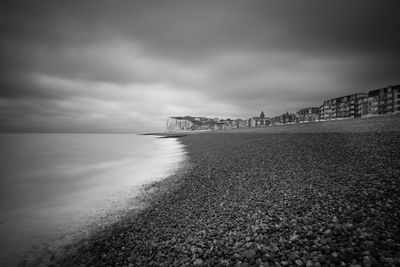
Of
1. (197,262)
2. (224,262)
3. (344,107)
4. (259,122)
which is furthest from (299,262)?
(259,122)

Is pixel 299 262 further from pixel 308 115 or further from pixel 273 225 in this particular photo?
pixel 308 115

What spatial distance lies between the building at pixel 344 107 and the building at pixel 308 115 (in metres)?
11.5

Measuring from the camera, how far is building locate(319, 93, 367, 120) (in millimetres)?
104938

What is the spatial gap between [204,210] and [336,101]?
495 ft

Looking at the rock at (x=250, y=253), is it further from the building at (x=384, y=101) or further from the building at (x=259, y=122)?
the building at (x=259, y=122)

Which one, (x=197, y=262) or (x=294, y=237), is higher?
(x=294, y=237)

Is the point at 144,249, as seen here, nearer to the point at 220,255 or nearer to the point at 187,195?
the point at 220,255

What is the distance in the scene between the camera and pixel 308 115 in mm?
150500

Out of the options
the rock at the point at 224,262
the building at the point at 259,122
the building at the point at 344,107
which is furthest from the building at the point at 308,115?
the rock at the point at 224,262

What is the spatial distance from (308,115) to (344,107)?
3642 centimetres

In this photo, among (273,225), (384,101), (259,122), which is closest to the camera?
(273,225)

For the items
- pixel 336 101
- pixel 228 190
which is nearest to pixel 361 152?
pixel 228 190

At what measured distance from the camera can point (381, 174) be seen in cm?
789

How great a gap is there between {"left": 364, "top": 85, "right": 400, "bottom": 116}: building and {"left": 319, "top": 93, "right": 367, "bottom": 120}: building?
785cm
